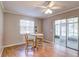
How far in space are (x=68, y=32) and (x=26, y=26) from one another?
3386 mm

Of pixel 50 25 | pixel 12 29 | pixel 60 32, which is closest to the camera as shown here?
pixel 12 29

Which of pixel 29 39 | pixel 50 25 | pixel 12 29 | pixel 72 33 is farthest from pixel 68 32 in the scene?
pixel 12 29

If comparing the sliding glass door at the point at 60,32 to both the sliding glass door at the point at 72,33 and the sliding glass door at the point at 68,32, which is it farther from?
the sliding glass door at the point at 72,33

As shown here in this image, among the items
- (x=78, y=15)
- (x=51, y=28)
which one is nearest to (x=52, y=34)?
(x=51, y=28)

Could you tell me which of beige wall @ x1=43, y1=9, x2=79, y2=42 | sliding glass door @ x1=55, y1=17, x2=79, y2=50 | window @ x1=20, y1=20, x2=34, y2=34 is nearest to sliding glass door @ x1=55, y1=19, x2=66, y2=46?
sliding glass door @ x1=55, y1=17, x2=79, y2=50

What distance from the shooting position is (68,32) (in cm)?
570

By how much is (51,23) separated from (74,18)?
8.09ft

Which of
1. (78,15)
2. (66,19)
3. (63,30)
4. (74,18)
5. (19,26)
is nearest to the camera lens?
(78,15)

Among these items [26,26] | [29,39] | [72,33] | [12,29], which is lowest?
[29,39]

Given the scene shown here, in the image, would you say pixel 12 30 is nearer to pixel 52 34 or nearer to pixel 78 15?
pixel 52 34

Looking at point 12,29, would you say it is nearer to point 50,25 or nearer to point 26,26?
point 26,26

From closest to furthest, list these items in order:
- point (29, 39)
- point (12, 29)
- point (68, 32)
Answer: point (29, 39) → point (68, 32) → point (12, 29)

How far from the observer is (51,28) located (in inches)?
295

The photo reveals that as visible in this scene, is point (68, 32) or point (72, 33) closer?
point (72, 33)
